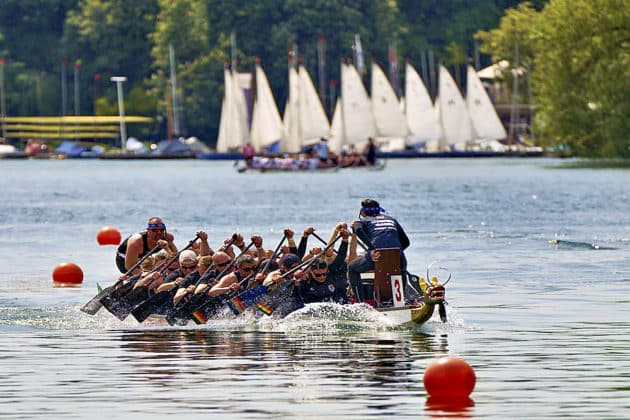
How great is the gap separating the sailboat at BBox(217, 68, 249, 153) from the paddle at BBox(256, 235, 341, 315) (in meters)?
112

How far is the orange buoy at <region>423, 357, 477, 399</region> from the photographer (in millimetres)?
21094

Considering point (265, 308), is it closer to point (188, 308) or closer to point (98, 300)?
point (188, 308)

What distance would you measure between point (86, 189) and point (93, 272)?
6249 centimetres

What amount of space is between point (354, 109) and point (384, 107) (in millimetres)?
5993

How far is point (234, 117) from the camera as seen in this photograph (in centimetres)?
14162

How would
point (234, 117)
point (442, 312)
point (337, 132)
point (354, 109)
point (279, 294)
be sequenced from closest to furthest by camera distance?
point (442, 312) < point (279, 294) < point (354, 109) < point (337, 132) < point (234, 117)

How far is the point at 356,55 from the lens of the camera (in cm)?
16812

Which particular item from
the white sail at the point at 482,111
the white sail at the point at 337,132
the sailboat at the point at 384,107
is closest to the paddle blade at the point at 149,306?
the white sail at the point at 337,132

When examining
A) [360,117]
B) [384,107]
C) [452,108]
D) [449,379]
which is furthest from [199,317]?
[452,108]

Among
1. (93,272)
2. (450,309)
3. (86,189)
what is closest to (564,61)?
(86,189)

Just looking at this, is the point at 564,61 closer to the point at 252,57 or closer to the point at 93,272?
the point at 93,272

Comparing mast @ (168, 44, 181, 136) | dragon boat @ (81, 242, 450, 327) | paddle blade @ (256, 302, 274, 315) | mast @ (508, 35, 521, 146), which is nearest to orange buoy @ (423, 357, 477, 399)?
dragon boat @ (81, 242, 450, 327)

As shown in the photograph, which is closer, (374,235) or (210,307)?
(374,235)

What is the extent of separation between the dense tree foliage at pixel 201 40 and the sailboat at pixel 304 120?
30.9 meters
